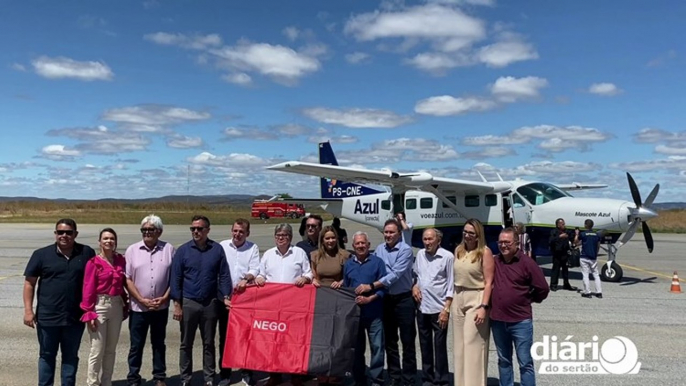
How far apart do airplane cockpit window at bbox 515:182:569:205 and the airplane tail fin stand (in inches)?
256

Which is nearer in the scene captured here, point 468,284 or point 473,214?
point 468,284

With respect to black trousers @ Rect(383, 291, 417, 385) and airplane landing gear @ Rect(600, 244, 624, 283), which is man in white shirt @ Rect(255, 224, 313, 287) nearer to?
black trousers @ Rect(383, 291, 417, 385)

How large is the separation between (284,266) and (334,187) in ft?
51.2

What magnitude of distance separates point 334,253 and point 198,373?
2.04m

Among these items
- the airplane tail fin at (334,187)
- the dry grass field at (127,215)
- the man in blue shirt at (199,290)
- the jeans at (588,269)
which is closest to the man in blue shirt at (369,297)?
the man in blue shirt at (199,290)

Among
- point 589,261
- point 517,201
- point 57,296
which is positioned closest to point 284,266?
point 57,296

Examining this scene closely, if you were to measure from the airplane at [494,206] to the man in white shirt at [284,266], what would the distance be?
718cm

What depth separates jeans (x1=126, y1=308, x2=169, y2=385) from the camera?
15.8ft

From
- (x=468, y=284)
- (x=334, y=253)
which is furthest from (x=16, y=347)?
(x=468, y=284)

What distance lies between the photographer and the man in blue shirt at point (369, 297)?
4.77 m

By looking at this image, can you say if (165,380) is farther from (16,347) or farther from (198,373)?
(16,347)

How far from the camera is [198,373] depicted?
5395mm

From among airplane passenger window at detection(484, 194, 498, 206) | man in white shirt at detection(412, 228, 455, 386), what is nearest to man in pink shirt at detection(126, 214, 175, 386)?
man in white shirt at detection(412, 228, 455, 386)

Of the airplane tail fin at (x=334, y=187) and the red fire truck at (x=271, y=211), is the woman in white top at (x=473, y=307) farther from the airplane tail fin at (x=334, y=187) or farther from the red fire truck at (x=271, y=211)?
the red fire truck at (x=271, y=211)
